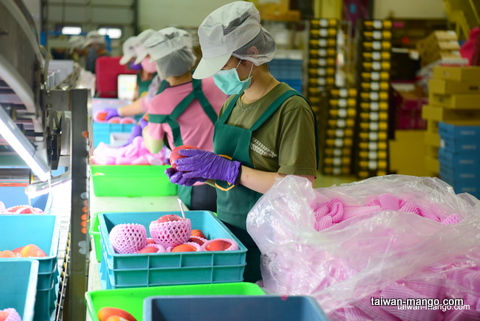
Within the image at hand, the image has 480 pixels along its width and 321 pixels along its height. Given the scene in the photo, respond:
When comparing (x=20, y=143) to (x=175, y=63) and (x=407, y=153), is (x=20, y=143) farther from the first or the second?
(x=407, y=153)

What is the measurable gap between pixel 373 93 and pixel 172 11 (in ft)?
23.0

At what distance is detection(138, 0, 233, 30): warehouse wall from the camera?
Result: 14391 millimetres

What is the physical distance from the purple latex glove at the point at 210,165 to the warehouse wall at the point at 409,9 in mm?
12787

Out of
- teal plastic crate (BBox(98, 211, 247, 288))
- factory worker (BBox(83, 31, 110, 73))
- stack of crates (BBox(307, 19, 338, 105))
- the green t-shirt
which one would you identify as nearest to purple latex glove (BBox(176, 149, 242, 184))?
the green t-shirt

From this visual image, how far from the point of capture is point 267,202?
2.03 metres

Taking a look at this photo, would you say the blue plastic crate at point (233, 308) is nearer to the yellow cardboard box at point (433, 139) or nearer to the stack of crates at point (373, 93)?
the yellow cardboard box at point (433, 139)

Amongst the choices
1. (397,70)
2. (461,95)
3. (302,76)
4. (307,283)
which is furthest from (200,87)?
(397,70)

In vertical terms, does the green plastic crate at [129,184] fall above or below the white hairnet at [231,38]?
below

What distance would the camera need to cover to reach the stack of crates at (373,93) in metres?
8.70

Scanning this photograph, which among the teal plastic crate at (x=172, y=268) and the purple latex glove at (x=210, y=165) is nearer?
the teal plastic crate at (x=172, y=268)

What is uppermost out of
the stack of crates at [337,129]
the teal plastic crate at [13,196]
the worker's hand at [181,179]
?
the worker's hand at [181,179]

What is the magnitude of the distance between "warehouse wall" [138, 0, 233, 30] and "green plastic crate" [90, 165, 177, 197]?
11200 millimetres

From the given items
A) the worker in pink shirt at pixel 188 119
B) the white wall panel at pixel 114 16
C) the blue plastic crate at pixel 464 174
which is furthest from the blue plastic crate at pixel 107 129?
the white wall panel at pixel 114 16

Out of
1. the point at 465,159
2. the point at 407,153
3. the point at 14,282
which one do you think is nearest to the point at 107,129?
the point at 14,282
